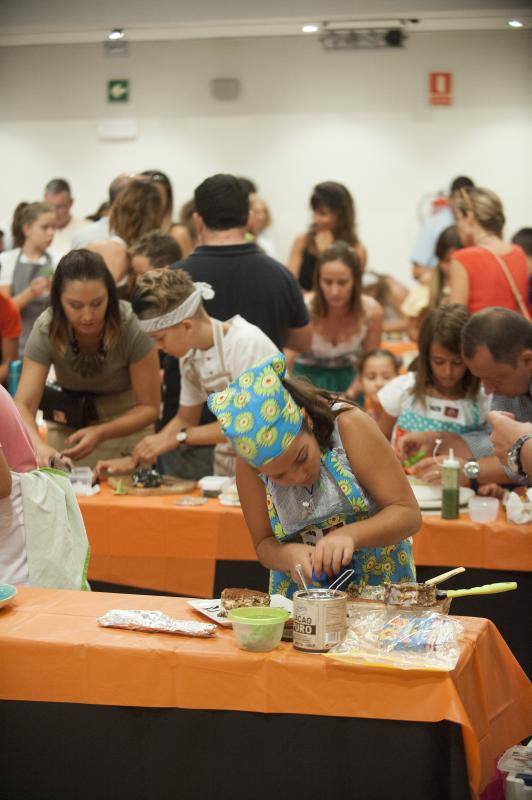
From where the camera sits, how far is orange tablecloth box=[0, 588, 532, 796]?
1.97m

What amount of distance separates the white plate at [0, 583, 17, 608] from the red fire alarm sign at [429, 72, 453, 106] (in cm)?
774

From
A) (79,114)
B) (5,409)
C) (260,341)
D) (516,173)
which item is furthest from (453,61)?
(5,409)

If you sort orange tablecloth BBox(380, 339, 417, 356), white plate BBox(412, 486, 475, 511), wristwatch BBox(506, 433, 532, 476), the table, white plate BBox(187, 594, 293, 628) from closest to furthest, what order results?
white plate BBox(187, 594, 293, 628), wristwatch BBox(506, 433, 532, 476), the table, white plate BBox(412, 486, 475, 511), orange tablecloth BBox(380, 339, 417, 356)

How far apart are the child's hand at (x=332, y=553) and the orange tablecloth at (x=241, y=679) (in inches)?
7.1

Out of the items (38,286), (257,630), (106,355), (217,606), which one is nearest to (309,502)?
(217,606)

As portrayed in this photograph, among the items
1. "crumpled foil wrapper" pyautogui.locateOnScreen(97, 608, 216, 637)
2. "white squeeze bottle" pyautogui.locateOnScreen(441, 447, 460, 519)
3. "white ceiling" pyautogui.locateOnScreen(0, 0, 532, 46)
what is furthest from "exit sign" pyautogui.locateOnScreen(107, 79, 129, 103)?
"crumpled foil wrapper" pyautogui.locateOnScreen(97, 608, 216, 637)

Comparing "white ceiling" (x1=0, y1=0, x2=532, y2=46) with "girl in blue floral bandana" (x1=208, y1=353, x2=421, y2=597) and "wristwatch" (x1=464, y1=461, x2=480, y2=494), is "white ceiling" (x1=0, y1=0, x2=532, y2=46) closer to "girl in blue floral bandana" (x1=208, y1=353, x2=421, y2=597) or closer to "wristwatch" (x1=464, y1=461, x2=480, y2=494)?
"wristwatch" (x1=464, y1=461, x2=480, y2=494)

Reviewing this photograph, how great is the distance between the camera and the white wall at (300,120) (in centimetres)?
925

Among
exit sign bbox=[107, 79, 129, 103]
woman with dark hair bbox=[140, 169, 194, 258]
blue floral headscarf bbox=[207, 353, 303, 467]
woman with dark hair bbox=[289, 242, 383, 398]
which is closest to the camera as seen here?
blue floral headscarf bbox=[207, 353, 303, 467]

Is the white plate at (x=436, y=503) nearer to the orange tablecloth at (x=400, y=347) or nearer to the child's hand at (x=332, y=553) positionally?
the child's hand at (x=332, y=553)

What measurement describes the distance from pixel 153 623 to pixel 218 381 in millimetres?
1565

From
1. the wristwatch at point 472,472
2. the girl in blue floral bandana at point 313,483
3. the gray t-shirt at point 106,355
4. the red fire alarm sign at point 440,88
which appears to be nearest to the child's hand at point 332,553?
the girl in blue floral bandana at point 313,483

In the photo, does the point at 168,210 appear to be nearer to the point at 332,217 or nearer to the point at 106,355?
the point at 332,217

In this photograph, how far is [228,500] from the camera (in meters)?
3.53
